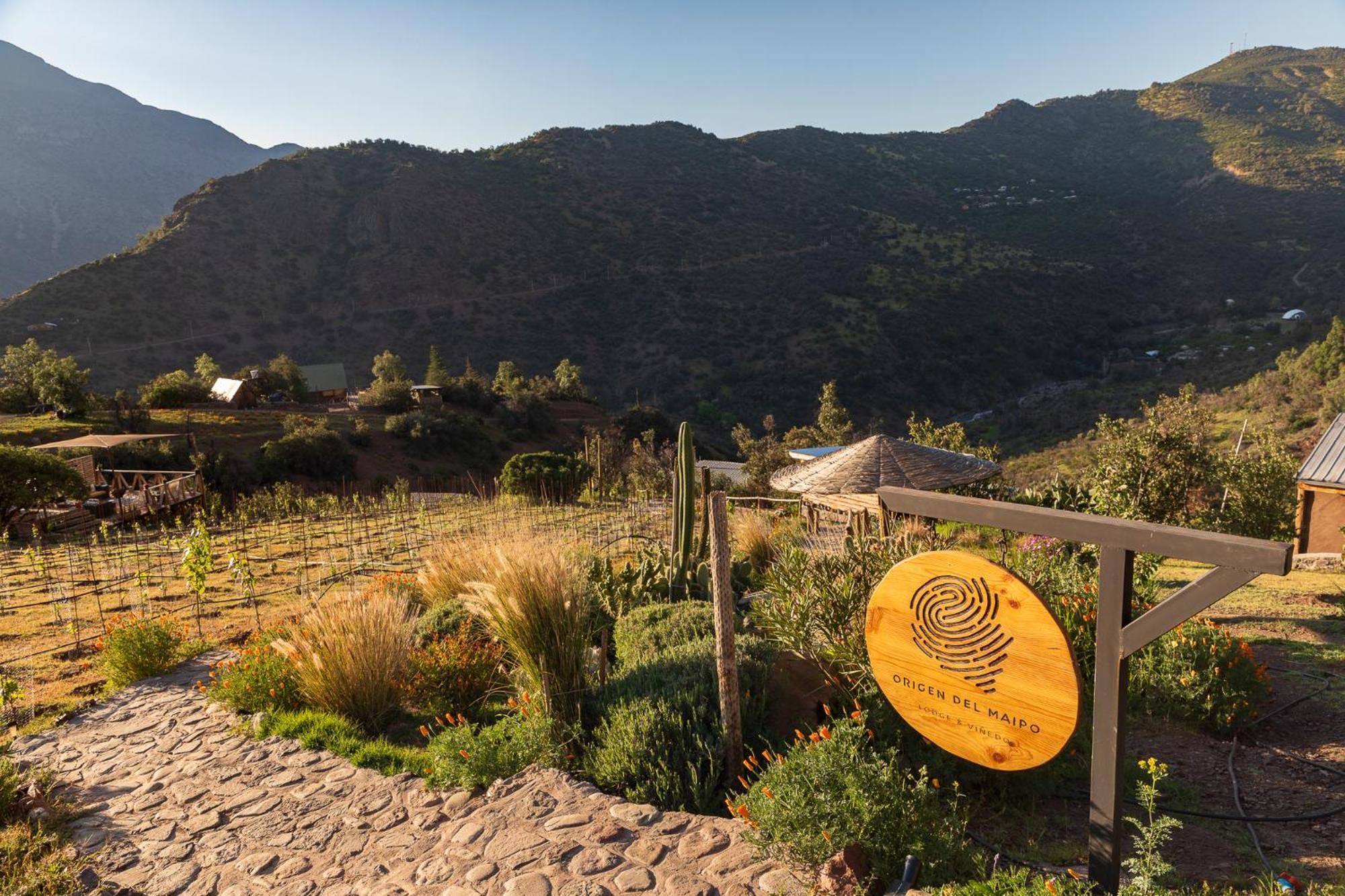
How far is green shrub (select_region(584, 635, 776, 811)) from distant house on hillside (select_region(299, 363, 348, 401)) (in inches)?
1406

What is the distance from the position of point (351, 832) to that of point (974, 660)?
323 centimetres

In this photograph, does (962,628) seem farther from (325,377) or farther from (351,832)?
(325,377)

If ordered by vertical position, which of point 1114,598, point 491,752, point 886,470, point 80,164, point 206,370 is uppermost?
point 80,164

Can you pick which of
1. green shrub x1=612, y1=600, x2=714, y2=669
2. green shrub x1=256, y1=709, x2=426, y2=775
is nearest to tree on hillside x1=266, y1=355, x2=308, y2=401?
green shrub x1=256, y1=709, x2=426, y2=775

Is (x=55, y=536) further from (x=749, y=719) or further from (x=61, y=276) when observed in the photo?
(x=61, y=276)

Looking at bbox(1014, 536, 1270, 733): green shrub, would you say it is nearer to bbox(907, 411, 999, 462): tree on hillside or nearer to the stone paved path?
the stone paved path

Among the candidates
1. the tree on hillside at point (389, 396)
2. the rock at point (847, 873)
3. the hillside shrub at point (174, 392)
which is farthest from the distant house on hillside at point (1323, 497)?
the hillside shrub at point (174, 392)

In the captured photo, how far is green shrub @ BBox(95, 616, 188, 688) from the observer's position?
6062 mm

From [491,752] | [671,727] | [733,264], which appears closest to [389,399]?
[733,264]

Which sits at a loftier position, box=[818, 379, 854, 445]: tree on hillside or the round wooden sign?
the round wooden sign

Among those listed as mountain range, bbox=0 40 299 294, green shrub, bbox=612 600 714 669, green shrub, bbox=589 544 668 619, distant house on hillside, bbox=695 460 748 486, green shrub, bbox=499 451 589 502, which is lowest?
distant house on hillside, bbox=695 460 748 486

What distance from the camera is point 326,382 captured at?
3631 cm

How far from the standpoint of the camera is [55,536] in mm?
13062

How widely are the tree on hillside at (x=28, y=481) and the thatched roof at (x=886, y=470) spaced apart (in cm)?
1387
